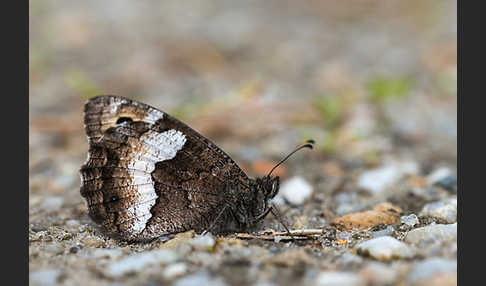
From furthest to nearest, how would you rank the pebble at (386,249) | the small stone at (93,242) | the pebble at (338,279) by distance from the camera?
the small stone at (93,242)
the pebble at (386,249)
the pebble at (338,279)

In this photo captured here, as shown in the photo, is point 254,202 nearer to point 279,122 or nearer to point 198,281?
point 198,281

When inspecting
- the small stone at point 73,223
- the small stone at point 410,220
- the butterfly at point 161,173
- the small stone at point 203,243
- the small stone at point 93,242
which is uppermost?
the butterfly at point 161,173

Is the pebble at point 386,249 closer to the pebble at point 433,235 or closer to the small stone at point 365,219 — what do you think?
the pebble at point 433,235

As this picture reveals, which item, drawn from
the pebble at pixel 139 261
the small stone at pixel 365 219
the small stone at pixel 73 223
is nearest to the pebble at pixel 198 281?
the pebble at pixel 139 261

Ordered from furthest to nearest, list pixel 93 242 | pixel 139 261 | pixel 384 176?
pixel 384 176 < pixel 93 242 < pixel 139 261

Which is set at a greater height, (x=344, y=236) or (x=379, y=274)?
(x=344, y=236)

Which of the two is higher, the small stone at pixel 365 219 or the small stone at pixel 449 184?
the small stone at pixel 449 184

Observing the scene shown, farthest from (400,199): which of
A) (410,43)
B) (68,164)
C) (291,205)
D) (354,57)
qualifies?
(410,43)

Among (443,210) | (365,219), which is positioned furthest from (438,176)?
(365,219)
